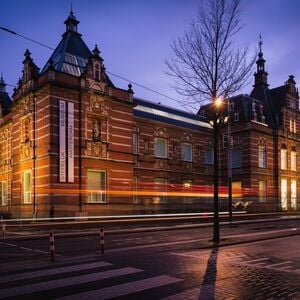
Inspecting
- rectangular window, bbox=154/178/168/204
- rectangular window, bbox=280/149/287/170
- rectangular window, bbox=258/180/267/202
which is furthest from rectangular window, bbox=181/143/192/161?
rectangular window, bbox=280/149/287/170

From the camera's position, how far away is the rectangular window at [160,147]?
43406 millimetres

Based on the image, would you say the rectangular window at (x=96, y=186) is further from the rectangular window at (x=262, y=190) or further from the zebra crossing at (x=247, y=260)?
the rectangular window at (x=262, y=190)

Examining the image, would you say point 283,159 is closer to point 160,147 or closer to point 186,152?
point 186,152

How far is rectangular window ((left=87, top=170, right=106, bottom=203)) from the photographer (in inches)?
1331

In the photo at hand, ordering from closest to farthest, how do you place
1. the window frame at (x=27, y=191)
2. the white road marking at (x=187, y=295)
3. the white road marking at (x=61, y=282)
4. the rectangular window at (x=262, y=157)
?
the white road marking at (x=187, y=295) < the white road marking at (x=61, y=282) < the window frame at (x=27, y=191) < the rectangular window at (x=262, y=157)

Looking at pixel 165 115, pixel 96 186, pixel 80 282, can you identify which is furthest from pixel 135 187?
pixel 80 282

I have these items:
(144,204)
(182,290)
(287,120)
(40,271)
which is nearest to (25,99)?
(144,204)

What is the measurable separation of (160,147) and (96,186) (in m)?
11.5

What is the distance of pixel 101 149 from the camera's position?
114 feet

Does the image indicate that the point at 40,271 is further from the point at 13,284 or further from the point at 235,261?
the point at 235,261

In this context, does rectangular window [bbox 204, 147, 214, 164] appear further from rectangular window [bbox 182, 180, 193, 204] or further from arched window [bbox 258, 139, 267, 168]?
arched window [bbox 258, 139, 267, 168]

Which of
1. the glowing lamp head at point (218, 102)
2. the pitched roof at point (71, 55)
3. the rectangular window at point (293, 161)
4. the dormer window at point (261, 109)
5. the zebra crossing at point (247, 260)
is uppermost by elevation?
the pitched roof at point (71, 55)

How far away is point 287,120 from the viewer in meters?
55.0

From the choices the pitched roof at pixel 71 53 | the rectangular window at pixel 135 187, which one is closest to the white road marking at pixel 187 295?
the pitched roof at pixel 71 53
